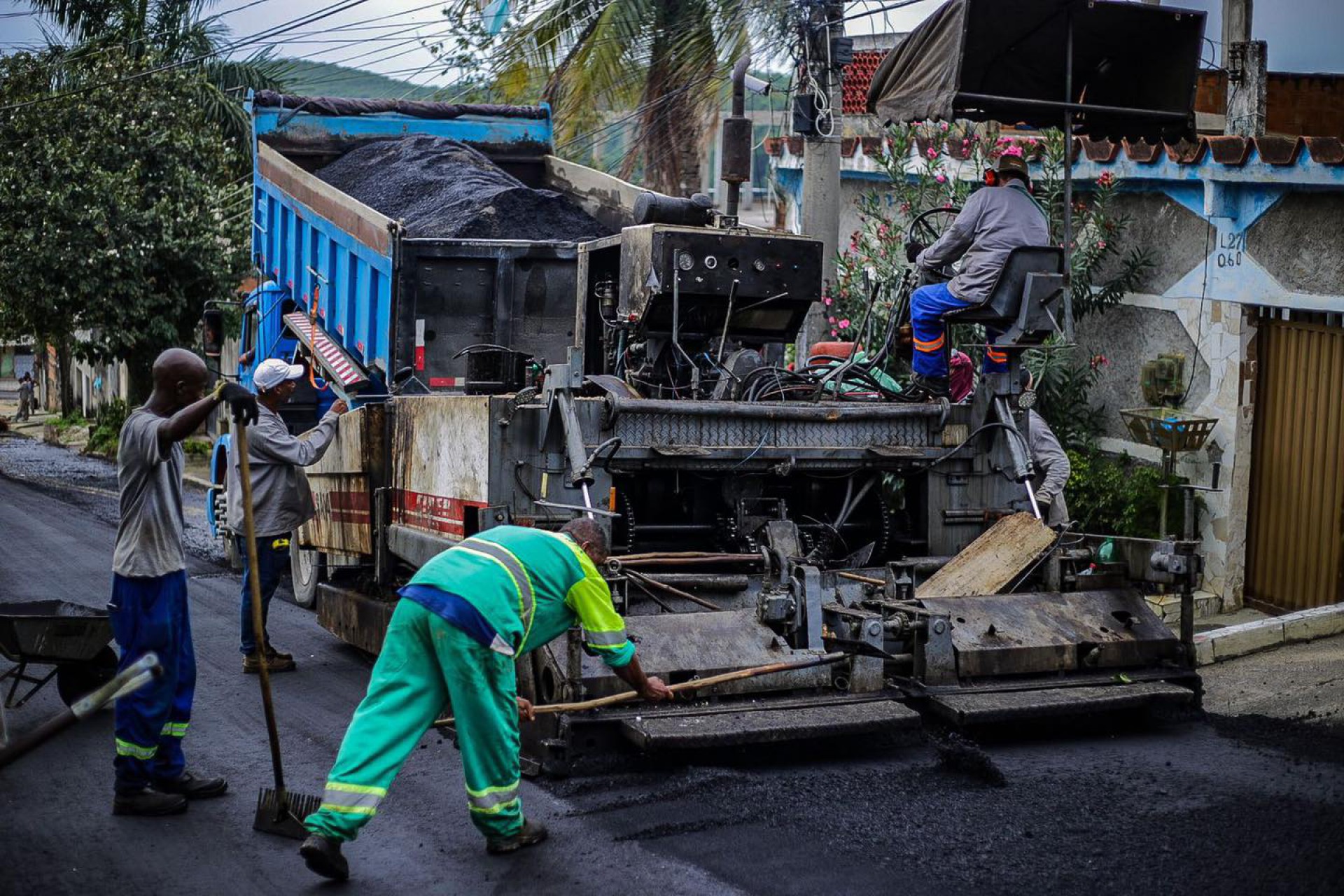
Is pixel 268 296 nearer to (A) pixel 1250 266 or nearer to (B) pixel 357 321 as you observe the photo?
(B) pixel 357 321

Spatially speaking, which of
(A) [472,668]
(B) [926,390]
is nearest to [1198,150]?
(B) [926,390]

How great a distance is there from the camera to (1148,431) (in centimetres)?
977

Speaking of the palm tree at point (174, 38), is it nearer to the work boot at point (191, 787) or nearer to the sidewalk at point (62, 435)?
the sidewalk at point (62, 435)

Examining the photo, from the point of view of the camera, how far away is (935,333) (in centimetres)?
754

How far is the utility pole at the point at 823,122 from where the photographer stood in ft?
35.2

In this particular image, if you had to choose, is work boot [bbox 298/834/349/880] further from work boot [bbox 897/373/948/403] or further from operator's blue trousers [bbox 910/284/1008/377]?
operator's blue trousers [bbox 910/284/1008/377]

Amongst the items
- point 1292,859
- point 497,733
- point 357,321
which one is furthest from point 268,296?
point 1292,859

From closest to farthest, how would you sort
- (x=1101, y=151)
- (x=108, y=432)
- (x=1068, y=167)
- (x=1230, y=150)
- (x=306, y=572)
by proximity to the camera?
(x=1068, y=167)
(x=1230, y=150)
(x=306, y=572)
(x=1101, y=151)
(x=108, y=432)

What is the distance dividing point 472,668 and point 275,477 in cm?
343

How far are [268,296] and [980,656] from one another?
720cm

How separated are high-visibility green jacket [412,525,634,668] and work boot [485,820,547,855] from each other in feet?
1.93

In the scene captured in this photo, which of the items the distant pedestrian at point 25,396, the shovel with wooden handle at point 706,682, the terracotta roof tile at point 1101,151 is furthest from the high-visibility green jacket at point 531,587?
the distant pedestrian at point 25,396

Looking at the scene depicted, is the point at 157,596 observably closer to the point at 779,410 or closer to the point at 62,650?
the point at 62,650

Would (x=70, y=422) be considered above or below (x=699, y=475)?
below
